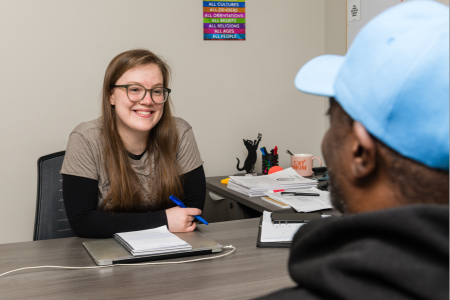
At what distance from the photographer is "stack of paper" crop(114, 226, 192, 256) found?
113 cm

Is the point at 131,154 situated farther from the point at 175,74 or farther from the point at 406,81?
the point at 406,81

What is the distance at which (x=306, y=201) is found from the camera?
1712 mm

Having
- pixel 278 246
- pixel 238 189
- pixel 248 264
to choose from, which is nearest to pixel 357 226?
pixel 248 264

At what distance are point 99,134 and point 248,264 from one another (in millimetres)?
856

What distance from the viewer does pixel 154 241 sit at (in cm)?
121

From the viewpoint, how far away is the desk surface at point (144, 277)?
0.92 metres

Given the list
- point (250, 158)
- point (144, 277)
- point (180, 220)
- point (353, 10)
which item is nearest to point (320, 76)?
point (144, 277)

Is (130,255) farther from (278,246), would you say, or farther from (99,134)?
(99,134)

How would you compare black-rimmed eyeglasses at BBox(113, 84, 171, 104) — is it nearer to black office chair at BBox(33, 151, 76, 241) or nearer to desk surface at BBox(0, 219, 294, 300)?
black office chair at BBox(33, 151, 76, 241)

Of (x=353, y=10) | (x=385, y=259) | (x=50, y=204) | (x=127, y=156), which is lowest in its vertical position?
(x=50, y=204)

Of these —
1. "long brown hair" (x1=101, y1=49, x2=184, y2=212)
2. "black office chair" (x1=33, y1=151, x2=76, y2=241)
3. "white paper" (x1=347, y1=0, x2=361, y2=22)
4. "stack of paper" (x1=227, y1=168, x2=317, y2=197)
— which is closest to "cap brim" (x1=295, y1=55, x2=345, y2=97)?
"long brown hair" (x1=101, y1=49, x2=184, y2=212)

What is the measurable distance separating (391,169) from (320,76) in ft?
0.52

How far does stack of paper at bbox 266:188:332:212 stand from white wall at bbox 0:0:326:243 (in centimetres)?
95

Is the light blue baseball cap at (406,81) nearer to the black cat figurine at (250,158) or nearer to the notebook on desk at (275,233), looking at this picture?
the notebook on desk at (275,233)
